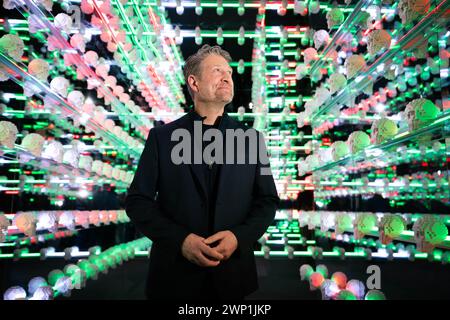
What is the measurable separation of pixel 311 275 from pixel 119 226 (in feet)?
7.42

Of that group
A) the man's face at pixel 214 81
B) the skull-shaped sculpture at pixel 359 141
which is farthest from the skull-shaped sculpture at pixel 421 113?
the man's face at pixel 214 81

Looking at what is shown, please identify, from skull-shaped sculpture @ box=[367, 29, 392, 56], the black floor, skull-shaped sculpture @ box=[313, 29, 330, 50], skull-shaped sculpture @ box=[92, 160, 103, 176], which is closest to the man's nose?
skull-shaped sculpture @ box=[367, 29, 392, 56]

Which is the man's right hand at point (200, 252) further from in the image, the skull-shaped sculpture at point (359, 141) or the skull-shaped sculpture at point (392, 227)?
the skull-shaped sculpture at point (359, 141)

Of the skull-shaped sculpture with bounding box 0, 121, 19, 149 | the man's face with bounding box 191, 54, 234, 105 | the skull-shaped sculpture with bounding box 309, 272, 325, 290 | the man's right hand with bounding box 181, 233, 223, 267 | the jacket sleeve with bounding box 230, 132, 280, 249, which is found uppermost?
the man's face with bounding box 191, 54, 234, 105

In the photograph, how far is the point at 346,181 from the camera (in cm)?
319

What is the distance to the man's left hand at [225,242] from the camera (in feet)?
4.32

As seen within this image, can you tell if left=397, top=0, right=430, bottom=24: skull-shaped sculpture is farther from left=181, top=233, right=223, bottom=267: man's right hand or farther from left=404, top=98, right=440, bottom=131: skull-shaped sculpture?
left=181, top=233, right=223, bottom=267: man's right hand

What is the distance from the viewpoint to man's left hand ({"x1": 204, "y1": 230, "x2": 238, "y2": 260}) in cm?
132

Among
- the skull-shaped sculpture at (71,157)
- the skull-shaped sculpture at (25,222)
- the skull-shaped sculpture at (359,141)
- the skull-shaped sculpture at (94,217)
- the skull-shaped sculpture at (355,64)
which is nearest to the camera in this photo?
the skull-shaped sculpture at (25,222)

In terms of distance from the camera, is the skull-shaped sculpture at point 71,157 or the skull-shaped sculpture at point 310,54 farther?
the skull-shaped sculpture at point 310,54

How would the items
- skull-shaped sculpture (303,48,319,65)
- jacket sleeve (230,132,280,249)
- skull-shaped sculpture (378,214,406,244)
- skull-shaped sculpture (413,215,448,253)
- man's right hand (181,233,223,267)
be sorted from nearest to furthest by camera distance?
man's right hand (181,233,223,267) < jacket sleeve (230,132,280,249) < skull-shaped sculpture (413,215,448,253) < skull-shaped sculpture (378,214,406,244) < skull-shaped sculpture (303,48,319,65)

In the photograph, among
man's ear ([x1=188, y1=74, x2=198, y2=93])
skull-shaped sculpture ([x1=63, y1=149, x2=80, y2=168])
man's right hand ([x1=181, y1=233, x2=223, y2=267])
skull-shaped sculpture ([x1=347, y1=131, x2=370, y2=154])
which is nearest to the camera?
man's right hand ([x1=181, y1=233, x2=223, y2=267])

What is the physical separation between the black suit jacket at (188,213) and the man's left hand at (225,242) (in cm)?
4
